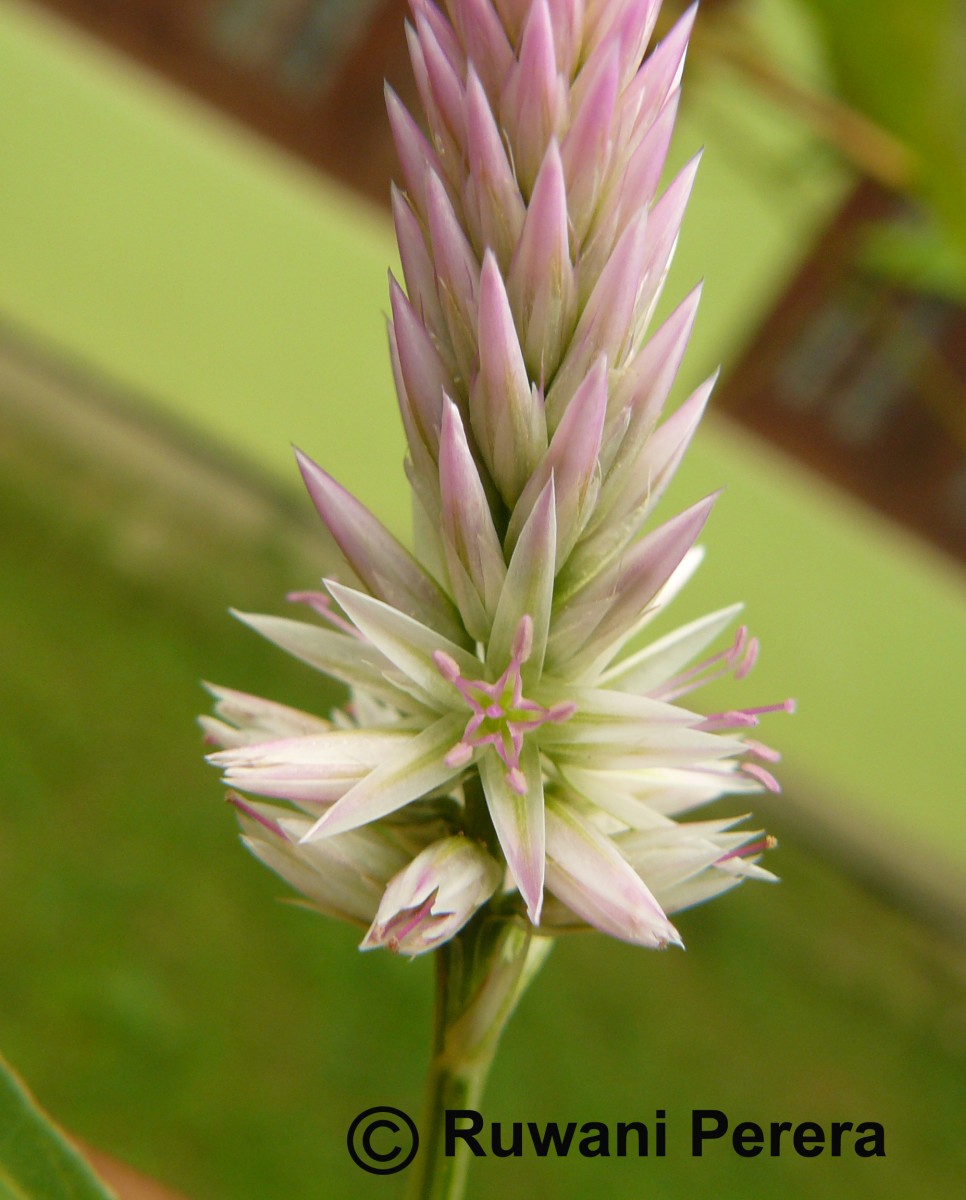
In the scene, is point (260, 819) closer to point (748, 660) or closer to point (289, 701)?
point (748, 660)

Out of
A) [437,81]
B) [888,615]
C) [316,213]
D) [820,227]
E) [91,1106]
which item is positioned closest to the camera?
[437,81]

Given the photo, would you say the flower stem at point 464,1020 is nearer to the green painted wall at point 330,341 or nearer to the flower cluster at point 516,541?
the flower cluster at point 516,541

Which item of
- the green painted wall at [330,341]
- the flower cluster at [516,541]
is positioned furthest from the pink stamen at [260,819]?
the green painted wall at [330,341]

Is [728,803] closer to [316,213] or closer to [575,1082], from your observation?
[575,1082]

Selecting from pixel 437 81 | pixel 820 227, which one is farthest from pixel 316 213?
pixel 437 81

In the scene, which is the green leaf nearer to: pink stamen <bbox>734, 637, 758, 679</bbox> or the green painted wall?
pink stamen <bbox>734, 637, 758, 679</bbox>

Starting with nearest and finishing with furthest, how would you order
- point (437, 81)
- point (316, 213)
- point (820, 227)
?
point (437, 81)
point (820, 227)
point (316, 213)

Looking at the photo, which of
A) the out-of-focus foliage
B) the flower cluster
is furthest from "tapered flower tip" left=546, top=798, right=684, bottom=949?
the out-of-focus foliage
